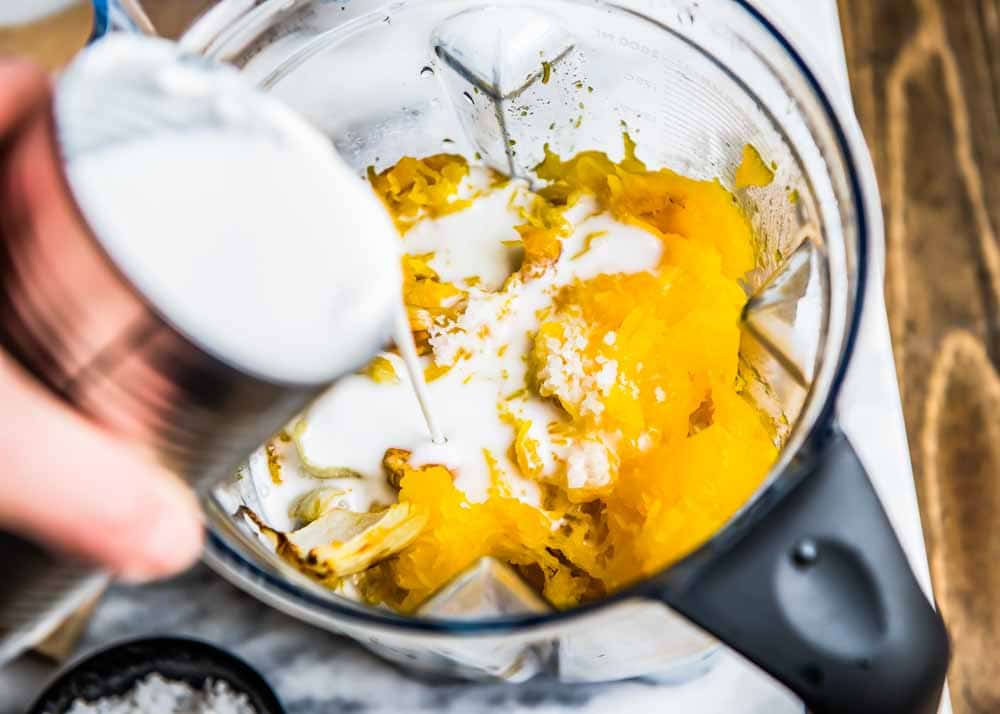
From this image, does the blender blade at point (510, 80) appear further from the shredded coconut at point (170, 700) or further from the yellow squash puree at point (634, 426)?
the shredded coconut at point (170, 700)

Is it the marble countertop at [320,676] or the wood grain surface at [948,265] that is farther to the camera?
the wood grain surface at [948,265]

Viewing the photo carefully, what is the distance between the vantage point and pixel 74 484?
339 mm

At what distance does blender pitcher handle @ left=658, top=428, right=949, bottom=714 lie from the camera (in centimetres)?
39

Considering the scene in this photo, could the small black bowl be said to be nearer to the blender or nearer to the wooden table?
the blender

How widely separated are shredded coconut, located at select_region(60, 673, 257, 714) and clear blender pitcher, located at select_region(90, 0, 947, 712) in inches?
3.0

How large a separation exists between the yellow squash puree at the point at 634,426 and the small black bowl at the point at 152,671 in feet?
0.24

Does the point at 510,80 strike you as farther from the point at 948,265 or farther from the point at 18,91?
the point at 948,265

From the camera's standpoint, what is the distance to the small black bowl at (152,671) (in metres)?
0.57

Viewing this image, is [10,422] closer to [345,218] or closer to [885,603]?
[345,218]

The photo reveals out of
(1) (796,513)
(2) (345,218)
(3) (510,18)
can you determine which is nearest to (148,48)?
(2) (345,218)

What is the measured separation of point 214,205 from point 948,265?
82 cm

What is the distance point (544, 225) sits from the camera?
68 cm

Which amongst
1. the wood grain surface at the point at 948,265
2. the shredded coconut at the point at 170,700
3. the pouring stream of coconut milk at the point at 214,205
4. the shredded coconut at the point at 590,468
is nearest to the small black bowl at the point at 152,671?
the shredded coconut at the point at 170,700

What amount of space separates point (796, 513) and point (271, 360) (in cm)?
19
